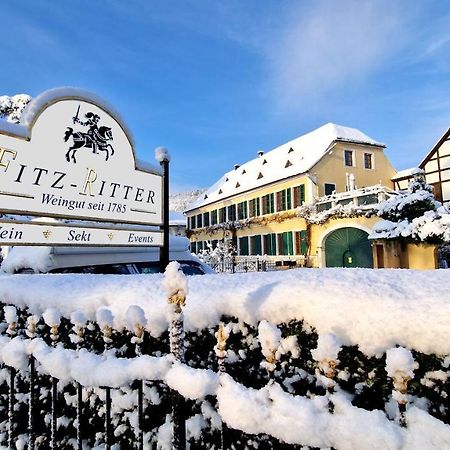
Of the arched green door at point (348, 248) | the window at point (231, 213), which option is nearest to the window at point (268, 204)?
the window at point (231, 213)

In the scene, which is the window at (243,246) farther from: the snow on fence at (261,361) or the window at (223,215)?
the snow on fence at (261,361)

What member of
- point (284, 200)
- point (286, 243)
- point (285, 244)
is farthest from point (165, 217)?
point (284, 200)

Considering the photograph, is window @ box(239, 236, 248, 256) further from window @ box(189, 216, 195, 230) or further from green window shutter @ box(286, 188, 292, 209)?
window @ box(189, 216, 195, 230)

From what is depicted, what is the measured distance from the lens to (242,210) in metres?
28.9

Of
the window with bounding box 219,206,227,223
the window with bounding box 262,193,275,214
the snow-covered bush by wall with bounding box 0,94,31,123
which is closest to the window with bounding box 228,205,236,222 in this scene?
the window with bounding box 219,206,227,223

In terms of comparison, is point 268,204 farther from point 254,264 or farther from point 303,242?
point 303,242

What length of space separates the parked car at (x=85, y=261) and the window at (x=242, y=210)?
2231 cm

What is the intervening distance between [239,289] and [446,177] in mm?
22930

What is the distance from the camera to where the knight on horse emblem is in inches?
179

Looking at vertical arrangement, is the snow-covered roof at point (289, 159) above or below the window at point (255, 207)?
above

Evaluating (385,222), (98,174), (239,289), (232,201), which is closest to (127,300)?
(239,289)

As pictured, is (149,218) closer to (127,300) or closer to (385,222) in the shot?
(127,300)

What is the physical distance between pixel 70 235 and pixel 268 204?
72.1ft

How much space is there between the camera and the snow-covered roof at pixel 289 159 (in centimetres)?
2341
